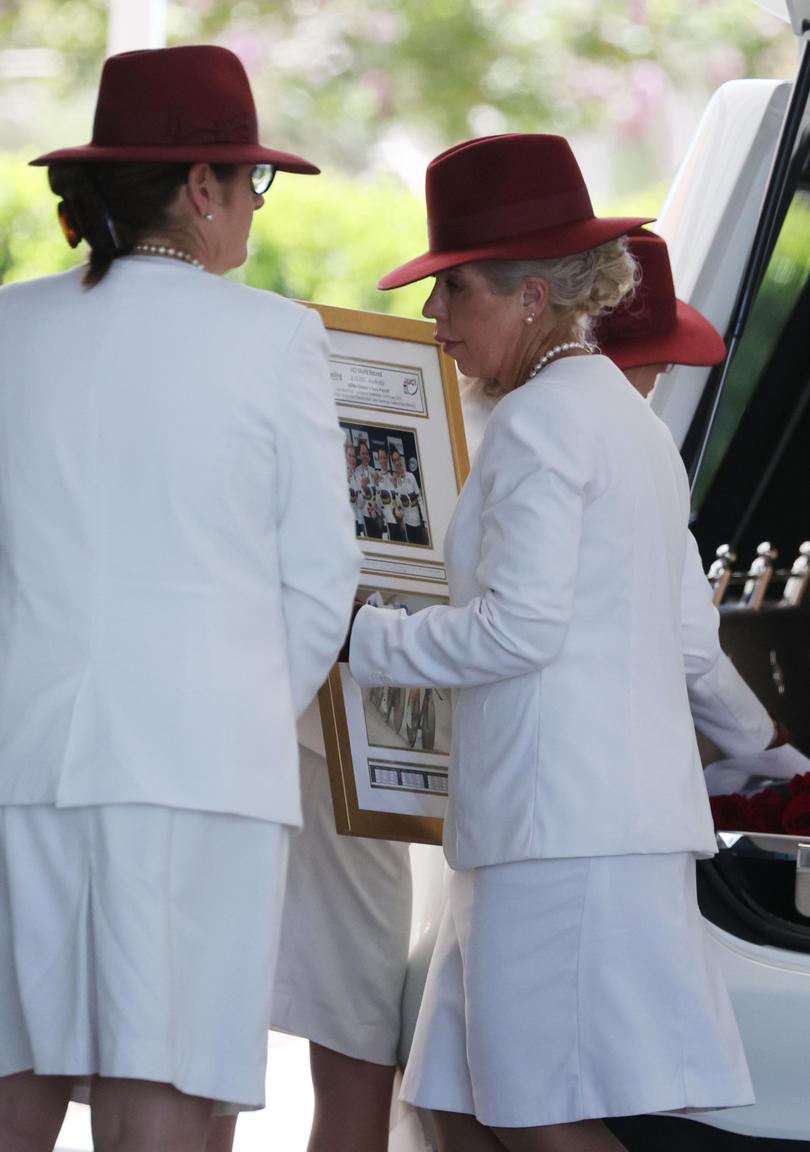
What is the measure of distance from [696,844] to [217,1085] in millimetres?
655

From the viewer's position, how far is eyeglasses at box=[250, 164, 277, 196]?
6.20 feet

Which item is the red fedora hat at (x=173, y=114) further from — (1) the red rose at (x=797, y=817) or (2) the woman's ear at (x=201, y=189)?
(1) the red rose at (x=797, y=817)

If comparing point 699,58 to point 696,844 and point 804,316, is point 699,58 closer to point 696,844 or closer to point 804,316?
point 804,316

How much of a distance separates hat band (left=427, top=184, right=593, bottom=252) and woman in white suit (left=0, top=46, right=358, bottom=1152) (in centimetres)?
39

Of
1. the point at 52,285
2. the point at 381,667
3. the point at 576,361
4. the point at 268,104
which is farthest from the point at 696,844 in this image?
the point at 268,104

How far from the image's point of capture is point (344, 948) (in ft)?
7.97

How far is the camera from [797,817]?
2340 millimetres

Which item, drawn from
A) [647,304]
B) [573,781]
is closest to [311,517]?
[573,781]

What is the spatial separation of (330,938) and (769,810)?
68 centimetres

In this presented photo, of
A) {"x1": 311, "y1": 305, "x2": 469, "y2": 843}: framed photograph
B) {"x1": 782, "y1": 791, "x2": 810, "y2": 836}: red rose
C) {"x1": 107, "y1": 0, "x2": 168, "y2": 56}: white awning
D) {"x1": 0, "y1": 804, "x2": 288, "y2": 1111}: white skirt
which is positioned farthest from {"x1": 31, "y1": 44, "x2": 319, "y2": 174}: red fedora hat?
{"x1": 107, "y1": 0, "x2": 168, "y2": 56}: white awning

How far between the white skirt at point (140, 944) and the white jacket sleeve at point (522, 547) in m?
0.35

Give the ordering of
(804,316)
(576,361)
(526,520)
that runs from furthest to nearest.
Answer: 1. (804,316)
2. (576,361)
3. (526,520)

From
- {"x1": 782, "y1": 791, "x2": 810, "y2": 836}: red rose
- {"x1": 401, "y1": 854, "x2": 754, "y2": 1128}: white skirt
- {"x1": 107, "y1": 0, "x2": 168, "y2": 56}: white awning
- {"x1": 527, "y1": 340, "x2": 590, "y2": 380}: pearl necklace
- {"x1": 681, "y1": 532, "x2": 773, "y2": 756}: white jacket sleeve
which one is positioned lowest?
{"x1": 401, "y1": 854, "x2": 754, "y2": 1128}: white skirt

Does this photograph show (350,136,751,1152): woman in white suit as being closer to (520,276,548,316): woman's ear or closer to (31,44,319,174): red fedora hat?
(520,276,548,316): woman's ear
